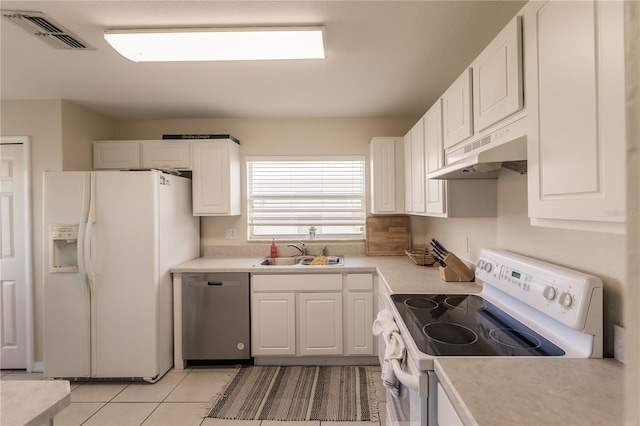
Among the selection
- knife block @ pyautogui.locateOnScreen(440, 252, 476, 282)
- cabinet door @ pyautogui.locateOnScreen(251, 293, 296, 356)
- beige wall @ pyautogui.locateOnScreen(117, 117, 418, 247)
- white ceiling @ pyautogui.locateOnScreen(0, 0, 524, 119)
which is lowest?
cabinet door @ pyautogui.locateOnScreen(251, 293, 296, 356)

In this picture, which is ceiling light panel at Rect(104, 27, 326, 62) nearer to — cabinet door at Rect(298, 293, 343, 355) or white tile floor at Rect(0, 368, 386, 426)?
cabinet door at Rect(298, 293, 343, 355)

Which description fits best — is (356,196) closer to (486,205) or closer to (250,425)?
(486,205)

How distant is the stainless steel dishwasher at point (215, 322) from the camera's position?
259 cm

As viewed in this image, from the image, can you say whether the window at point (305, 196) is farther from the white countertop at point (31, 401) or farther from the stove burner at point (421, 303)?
the white countertop at point (31, 401)

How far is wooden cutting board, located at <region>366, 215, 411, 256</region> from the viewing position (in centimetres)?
315

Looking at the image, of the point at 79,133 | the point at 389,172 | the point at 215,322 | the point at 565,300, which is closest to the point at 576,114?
the point at 565,300

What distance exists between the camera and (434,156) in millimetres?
2004

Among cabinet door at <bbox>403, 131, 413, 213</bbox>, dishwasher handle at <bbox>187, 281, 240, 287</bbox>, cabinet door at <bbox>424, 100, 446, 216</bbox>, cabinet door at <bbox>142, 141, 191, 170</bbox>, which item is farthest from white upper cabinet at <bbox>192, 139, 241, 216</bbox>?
cabinet door at <bbox>424, 100, 446, 216</bbox>

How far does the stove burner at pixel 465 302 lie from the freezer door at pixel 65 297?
2659 mm

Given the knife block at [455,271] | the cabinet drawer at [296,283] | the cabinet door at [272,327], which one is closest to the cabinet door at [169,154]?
the cabinet drawer at [296,283]

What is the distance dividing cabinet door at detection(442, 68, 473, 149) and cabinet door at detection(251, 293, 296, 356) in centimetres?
185

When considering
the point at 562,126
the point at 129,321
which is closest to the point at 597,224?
the point at 562,126

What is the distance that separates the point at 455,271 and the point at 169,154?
277 centimetres

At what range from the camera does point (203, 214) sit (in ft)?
9.71
